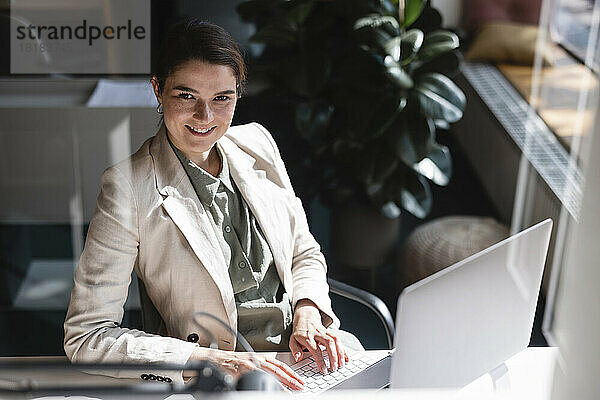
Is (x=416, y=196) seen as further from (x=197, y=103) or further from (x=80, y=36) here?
(x=80, y=36)

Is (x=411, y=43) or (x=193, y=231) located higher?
(x=411, y=43)

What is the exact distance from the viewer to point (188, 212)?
36.5 inches

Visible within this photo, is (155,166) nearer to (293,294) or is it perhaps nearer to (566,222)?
(293,294)

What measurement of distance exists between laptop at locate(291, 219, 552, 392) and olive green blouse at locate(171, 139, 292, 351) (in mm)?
64

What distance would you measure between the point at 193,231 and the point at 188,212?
1.0 inches

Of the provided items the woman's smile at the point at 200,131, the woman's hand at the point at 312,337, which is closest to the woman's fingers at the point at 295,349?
the woman's hand at the point at 312,337

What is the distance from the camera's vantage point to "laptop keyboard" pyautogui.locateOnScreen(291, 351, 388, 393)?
0.96 metres

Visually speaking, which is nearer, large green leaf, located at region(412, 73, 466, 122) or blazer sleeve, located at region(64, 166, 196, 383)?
blazer sleeve, located at region(64, 166, 196, 383)

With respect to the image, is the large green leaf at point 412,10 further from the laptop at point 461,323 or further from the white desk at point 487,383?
the white desk at point 487,383

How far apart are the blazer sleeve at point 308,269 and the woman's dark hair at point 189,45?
0.22 m

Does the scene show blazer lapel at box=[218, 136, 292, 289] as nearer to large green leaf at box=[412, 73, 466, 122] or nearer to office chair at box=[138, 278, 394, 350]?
office chair at box=[138, 278, 394, 350]

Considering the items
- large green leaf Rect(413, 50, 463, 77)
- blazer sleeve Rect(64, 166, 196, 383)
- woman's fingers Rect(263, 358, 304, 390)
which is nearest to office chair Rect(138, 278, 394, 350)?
woman's fingers Rect(263, 358, 304, 390)

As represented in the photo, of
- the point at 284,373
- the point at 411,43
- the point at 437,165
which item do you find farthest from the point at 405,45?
the point at 284,373

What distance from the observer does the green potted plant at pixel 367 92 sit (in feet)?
3.29
